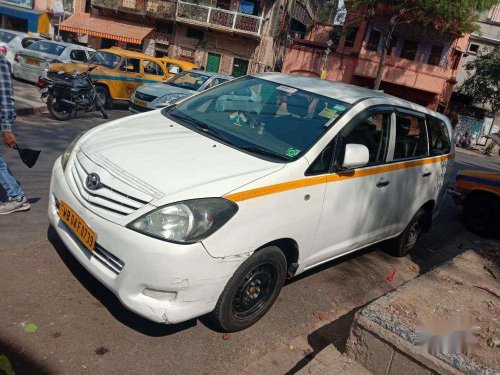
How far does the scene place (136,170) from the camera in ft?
9.63

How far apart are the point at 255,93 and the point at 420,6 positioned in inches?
964

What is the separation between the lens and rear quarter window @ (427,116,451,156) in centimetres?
515

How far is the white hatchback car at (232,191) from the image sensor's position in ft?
8.85

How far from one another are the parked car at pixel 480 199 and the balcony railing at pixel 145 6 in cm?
2705

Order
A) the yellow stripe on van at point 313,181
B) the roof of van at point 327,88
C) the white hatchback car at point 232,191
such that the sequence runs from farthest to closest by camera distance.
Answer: the roof of van at point 327,88 < the yellow stripe on van at point 313,181 < the white hatchback car at point 232,191

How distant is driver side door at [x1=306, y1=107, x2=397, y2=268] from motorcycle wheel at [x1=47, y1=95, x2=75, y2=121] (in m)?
7.87

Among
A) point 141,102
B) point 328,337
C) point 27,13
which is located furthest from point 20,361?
point 27,13

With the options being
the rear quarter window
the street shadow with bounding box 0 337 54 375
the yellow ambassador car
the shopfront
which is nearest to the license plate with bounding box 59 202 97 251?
the street shadow with bounding box 0 337 54 375

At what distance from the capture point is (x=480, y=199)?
7656 millimetres

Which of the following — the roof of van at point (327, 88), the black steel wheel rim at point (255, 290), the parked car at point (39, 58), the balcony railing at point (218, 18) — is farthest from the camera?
the balcony railing at point (218, 18)

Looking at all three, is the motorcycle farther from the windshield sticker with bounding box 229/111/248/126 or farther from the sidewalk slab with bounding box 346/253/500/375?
the sidewalk slab with bounding box 346/253/500/375

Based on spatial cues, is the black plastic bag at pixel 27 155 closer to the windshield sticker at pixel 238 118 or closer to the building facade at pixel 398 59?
the windshield sticker at pixel 238 118

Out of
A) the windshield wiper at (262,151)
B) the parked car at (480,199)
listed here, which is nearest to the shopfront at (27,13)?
the parked car at (480,199)

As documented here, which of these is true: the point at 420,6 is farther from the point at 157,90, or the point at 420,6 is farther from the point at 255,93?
the point at 255,93
